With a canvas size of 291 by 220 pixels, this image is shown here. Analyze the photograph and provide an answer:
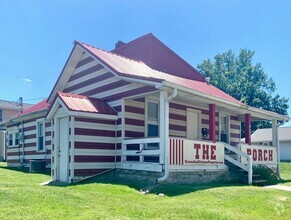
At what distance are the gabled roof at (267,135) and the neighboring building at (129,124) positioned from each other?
32.7 metres

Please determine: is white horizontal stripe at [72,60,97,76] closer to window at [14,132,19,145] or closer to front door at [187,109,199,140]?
front door at [187,109,199,140]

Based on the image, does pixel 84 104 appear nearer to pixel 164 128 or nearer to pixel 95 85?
pixel 95 85

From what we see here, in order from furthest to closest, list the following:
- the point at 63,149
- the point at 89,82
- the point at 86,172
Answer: the point at 89,82, the point at 63,149, the point at 86,172

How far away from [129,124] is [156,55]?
5.56m

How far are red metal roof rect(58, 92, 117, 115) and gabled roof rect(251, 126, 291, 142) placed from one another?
3837cm

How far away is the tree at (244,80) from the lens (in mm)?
48688

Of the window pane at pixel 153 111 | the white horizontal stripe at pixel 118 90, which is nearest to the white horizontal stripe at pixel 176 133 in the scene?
the window pane at pixel 153 111

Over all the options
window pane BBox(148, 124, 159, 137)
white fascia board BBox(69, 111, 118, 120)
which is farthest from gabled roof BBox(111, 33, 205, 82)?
white fascia board BBox(69, 111, 118, 120)

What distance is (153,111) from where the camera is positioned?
14164 mm

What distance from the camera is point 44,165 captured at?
16.8 meters

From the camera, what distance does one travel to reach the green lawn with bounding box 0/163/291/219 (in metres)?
6.52

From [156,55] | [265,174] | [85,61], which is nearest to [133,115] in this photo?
[85,61]

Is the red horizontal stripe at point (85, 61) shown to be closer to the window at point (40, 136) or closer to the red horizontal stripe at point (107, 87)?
the red horizontal stripe at point (107, 87)

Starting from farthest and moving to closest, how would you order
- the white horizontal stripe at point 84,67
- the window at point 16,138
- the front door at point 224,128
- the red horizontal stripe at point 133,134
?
the window at point 16,138 < the front door at point 224,128 < the white horizontal stripe at point 84,67 < the red horizontal stripe at point 133,134
